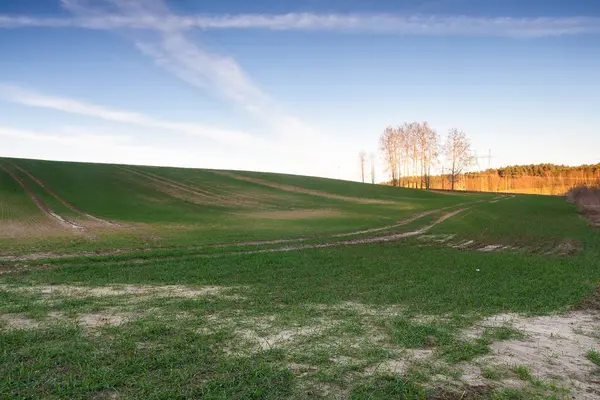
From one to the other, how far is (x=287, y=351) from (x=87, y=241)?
86.0ft

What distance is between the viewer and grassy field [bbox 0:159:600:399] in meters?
7.70

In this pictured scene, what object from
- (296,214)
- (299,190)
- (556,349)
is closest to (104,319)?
(556,349)

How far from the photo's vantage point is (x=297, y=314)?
1230 centimetres

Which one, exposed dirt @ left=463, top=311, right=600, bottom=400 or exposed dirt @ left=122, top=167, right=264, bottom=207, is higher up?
exposed dirt @ left=122, top=167, right=264, bottom=207

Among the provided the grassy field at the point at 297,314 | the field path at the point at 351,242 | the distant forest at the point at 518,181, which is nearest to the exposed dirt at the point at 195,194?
the grassy field at the point at 297,314

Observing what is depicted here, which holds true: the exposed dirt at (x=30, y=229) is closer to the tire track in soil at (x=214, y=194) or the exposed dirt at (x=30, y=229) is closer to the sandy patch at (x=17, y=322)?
the sandy patch at (x=17, y=322)

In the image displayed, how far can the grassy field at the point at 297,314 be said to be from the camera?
25.3 feet

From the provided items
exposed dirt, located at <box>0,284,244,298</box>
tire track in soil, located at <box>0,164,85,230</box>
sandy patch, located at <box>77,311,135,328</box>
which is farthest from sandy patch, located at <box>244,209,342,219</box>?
sandy patch, located at <box>77,311,135,328</box>

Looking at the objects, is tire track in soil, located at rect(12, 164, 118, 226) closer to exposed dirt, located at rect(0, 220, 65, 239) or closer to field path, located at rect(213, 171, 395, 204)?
exposed dirt, located at rect(0, 220, 65, 239)

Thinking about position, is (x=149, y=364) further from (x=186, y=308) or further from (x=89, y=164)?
(x=89, y=164)

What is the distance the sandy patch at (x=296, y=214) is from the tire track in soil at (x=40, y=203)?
20649 millimetres

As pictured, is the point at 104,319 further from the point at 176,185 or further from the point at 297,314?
the point at 176,185

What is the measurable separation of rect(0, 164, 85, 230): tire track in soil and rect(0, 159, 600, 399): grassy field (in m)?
2.89

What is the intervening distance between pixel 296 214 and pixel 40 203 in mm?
31448
